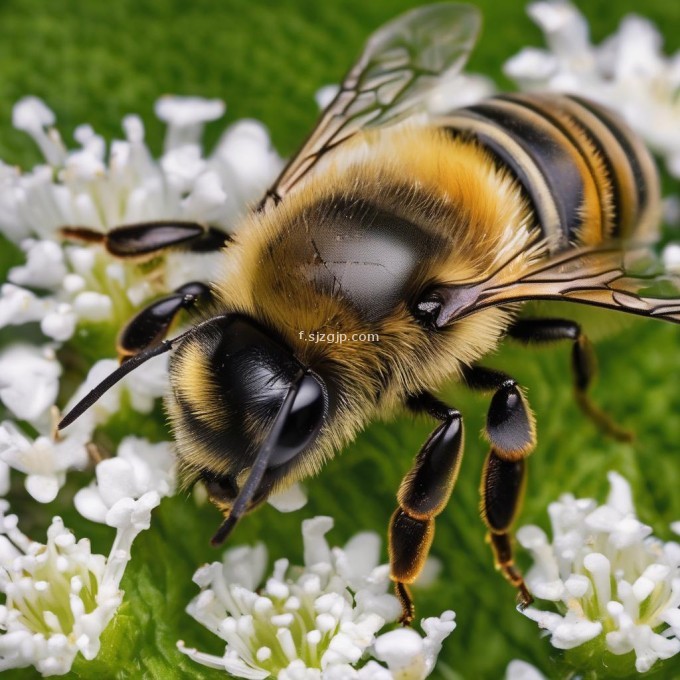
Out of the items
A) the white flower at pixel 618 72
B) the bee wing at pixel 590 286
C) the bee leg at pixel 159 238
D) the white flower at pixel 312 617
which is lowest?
the white flower at pixel 312 617

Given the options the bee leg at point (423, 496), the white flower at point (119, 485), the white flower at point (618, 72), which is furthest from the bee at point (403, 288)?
the white flower at point (618, 72)

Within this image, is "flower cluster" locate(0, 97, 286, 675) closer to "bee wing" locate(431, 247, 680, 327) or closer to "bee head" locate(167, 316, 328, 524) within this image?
"bee head" locate(167, 316, 328, 524)

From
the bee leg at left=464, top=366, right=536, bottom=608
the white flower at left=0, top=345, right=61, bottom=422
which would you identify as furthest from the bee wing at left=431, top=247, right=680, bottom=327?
the white flower at left=0, top=345, right=61, bottom=422

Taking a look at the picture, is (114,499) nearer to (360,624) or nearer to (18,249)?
(360,624)

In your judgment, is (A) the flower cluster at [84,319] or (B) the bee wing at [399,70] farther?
(B) the bee wing at [399,70]

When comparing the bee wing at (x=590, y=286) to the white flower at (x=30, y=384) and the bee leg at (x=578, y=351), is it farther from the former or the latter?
the white flower at (x=30, y=384)

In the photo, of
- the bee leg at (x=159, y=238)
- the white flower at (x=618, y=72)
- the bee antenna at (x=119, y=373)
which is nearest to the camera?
the bee antenna at (x=119, y=373)
